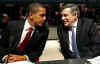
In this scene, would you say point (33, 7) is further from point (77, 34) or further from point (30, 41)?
point (77, 34)

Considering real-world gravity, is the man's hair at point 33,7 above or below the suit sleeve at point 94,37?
above

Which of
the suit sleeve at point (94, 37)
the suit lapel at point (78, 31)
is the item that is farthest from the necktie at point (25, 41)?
the suit sleeve at point (94, 37)

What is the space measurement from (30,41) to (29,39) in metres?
0.02

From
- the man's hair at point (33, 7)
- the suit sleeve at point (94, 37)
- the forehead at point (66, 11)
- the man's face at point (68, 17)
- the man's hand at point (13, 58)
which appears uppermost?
the man's hair at point (33, 7)

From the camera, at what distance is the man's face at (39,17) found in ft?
5.19

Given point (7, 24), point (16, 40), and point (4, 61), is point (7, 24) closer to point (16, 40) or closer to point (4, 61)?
point (16, 40)

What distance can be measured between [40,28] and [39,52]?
0.71 ft

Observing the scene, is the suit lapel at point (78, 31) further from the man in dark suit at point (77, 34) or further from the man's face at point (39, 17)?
the man's face at point (39, 17)

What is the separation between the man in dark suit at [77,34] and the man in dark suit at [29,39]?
7.0 inches

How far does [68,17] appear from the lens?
1692 mm

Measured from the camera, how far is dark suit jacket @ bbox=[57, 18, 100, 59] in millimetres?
1717

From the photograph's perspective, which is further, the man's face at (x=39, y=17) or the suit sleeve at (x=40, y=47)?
the suit sleeve at (x=40, y=47)

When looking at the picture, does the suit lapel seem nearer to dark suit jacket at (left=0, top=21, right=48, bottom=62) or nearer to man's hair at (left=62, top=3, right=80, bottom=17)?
man's hair at (left=62, top=3, right=80, bottom=17)

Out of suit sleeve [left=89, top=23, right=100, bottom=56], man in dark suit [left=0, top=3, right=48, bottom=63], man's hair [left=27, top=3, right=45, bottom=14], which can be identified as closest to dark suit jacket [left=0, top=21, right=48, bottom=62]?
man in dark suit [left=0, top=3, right=48, bottom=63]
